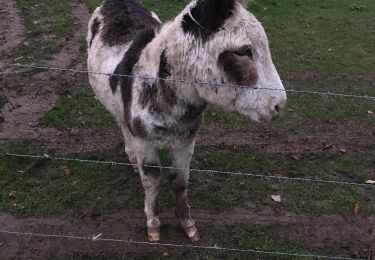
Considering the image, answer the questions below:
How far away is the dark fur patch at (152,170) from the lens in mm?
4083

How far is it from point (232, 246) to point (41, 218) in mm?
1963

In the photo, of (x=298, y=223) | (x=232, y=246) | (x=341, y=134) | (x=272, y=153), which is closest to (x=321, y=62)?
(x=341, y=134)

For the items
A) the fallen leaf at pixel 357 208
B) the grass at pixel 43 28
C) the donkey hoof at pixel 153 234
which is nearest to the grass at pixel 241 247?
the donkey hoof at pixel 153 234

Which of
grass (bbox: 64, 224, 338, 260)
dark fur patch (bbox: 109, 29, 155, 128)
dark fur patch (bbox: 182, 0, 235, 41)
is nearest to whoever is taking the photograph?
dark fur patch (bbox: 182, 0, 235, 41)

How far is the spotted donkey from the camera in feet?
9.90

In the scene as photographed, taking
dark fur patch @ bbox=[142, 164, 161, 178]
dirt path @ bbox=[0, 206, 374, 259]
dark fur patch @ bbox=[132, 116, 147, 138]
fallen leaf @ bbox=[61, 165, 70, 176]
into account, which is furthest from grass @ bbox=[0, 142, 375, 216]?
dark fur patch @ bbox=[132, 116, 147, 138]

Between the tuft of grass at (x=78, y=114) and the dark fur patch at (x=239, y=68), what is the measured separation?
11.3 feet

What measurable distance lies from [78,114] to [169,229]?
266cm

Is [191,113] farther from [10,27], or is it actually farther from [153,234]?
[10,27]

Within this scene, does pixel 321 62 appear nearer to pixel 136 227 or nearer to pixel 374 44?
pixel 374 44

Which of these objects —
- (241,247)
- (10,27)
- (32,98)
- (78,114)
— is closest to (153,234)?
(241,247)

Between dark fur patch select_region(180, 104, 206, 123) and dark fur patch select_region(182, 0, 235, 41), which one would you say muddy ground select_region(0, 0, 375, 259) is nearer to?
dark fur patch select_region(180, 104, 206, 123)

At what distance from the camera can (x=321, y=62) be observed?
8398 millimetres

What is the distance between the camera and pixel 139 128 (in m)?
3.80
